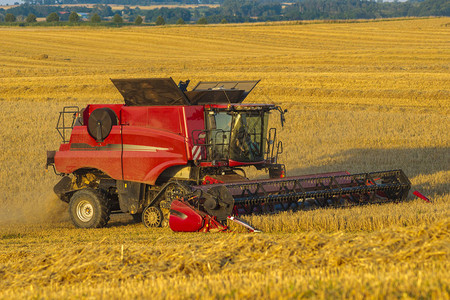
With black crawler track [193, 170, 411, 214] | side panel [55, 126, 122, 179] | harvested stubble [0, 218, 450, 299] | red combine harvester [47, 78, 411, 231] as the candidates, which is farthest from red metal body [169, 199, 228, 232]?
harvested stubble [0, 218, 450, 299]

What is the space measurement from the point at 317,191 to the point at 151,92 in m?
3.10

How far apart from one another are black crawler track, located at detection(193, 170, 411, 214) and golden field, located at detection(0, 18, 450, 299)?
1.76 ft

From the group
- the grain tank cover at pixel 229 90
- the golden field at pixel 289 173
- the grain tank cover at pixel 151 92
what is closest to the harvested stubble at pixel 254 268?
the golden field at pixel 289 173

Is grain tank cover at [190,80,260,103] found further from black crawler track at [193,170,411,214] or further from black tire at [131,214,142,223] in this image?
black tire at [131,214,142,223]

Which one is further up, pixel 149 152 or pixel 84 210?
pixel 149 152

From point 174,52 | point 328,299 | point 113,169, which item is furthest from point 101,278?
point 174,52

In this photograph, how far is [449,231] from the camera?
20.7 feet

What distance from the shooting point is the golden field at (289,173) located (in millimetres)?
5086

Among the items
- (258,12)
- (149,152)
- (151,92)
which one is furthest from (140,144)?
(258,12)

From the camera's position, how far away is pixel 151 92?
1038 centimetres

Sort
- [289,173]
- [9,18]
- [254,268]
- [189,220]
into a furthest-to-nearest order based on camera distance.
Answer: [9,18] → [289,173] → [189,220] → [254,268]

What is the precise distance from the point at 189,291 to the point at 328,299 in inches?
40.6

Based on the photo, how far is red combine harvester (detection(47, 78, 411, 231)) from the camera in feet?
33.0

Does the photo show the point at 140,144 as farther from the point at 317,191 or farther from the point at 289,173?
the point at 289,173
